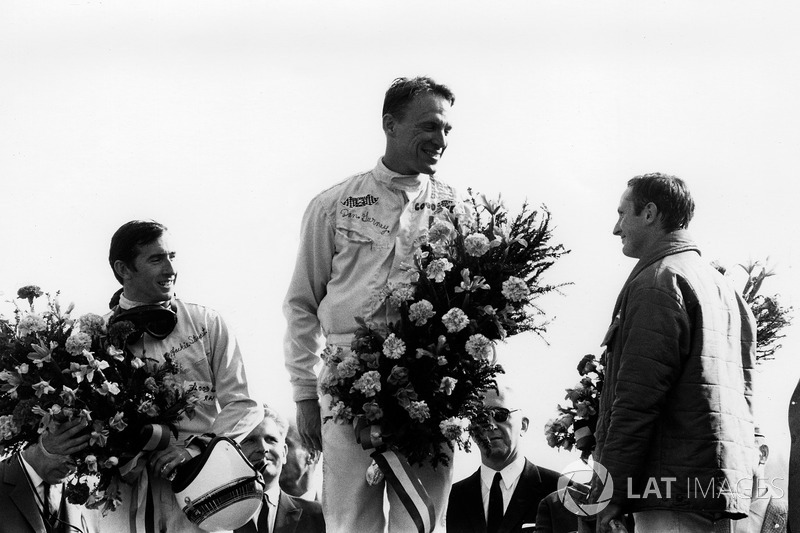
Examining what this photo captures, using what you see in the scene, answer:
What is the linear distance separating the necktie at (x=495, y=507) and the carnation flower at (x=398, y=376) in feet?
5.94

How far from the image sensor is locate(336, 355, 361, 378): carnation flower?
615 cm

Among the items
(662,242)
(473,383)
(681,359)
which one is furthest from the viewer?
(473,383)

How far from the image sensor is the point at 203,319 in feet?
23.0

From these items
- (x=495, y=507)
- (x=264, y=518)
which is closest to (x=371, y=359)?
(x=495, y=507)

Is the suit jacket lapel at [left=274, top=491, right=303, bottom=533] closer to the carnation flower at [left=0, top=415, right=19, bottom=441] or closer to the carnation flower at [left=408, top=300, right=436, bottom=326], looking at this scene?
the carnation flower at [left=0, top=415, right=19, bottom=441]

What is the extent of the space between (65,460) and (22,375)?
0.56 meters

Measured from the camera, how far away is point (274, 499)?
823 cm

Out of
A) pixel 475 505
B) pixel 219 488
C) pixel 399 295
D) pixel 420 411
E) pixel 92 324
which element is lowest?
pixel 475 505

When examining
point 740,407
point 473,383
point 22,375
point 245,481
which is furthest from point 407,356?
point 22,375

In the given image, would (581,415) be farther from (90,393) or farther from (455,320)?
(90,393)

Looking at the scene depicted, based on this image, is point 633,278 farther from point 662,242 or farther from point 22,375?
point 22,375

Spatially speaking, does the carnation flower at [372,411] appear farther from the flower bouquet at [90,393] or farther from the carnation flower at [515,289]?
the flower bouquet at [90,393]

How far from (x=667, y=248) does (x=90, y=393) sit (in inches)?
132

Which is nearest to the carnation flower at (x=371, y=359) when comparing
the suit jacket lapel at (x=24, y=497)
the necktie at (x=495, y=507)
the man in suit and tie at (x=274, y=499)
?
the necktie at (x=495, y=507)
